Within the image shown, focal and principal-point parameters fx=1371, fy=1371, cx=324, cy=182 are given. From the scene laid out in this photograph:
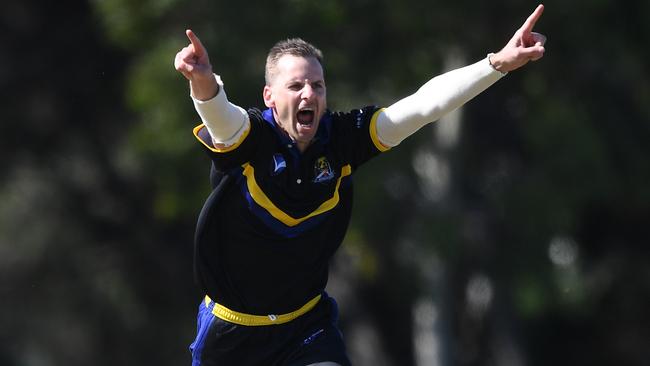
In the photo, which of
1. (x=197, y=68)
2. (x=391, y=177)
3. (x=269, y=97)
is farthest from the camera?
(x=391, y=177)

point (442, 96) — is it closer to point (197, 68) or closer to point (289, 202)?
point (289, 202)

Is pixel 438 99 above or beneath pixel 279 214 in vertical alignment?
above

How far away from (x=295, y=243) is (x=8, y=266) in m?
17.3

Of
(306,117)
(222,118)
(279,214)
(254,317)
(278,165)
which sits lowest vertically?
(254,317)

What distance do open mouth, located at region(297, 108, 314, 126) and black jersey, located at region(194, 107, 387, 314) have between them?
115 millimetres

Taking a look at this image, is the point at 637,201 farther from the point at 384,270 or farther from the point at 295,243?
the point at 295,243

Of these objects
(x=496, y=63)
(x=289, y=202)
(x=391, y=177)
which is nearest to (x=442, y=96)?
(x=496, y=63)

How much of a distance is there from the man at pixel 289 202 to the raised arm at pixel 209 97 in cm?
7

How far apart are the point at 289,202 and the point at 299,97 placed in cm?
48

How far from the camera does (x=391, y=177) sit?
51.2ft

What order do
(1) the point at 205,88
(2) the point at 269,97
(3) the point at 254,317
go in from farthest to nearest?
1. (3) the point at 254,317
2. (2) the point at 269,97
3. (1) the point at 205,88

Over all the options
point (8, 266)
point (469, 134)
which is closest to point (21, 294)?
point (8, 266)

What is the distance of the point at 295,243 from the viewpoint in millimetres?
6242

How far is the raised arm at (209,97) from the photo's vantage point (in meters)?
5.58
